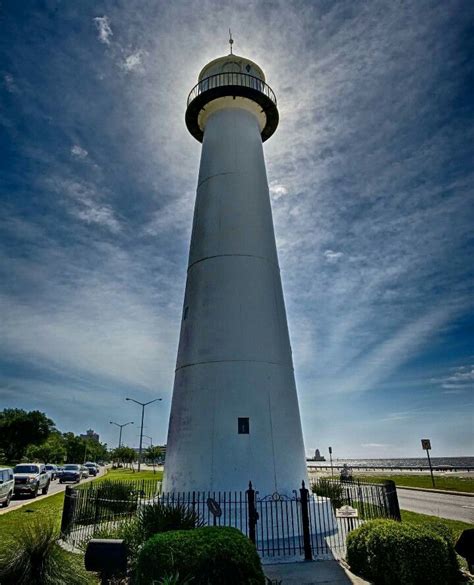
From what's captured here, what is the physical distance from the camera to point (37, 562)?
6082mm

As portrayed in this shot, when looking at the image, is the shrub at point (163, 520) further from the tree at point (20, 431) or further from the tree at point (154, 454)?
the tree at point (154, 454)

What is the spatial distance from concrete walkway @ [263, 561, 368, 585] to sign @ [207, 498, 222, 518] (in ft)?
5.33

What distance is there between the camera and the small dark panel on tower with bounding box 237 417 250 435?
1177 cm

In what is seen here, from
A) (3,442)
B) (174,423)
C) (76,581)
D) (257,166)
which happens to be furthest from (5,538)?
(3,442)

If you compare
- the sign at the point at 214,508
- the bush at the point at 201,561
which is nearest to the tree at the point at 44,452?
the sign at the point at 214,508

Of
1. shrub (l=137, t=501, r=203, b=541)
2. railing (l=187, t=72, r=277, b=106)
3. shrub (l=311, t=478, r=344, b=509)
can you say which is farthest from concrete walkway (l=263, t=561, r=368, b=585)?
railing (l=187, t=72, r=277, b=106)

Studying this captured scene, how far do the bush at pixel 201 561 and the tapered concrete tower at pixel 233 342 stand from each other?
205 inches

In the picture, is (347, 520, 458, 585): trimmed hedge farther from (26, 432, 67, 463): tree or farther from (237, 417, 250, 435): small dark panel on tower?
(26, 432, 67, 463): tree

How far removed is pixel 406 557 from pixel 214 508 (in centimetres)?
458

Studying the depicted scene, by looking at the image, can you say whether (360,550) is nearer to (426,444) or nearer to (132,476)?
(426,444)

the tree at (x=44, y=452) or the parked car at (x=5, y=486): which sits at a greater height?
the tree at (x=44, y=452)

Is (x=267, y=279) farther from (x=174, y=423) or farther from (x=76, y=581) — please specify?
(x=76, y=581)

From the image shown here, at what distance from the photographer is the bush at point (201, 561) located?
5840mm

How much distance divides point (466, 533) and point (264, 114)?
619 inches
